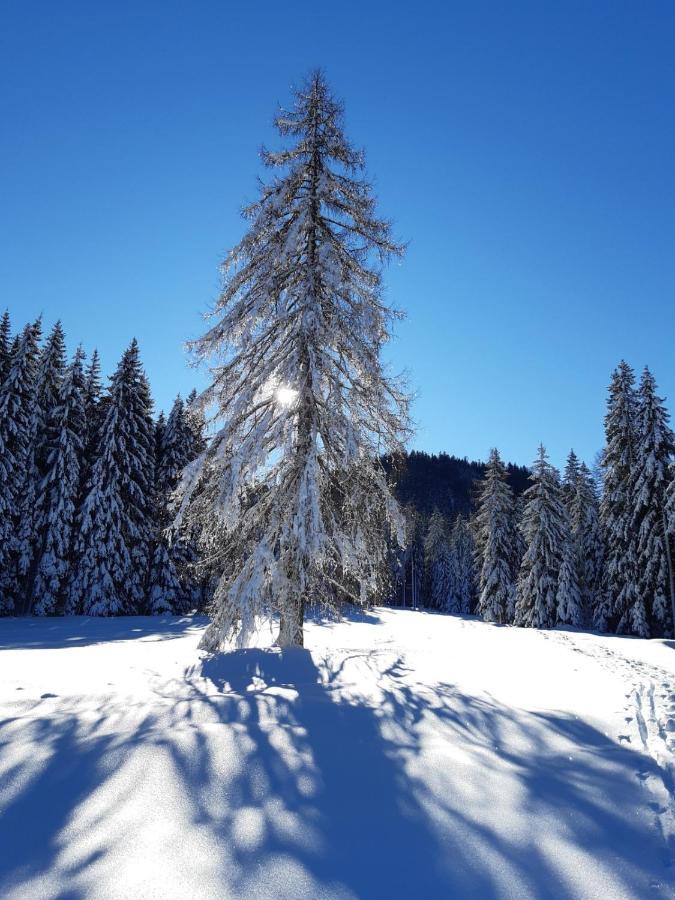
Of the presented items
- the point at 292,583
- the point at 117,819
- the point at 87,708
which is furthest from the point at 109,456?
the point at 117,819

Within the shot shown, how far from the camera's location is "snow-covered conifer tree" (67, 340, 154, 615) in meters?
26.0

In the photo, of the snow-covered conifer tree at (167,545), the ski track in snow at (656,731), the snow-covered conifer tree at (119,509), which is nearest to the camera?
the ski track in snow at (656,731)

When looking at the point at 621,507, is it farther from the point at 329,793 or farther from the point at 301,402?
the point at 329,793

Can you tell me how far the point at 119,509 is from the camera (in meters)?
27.2

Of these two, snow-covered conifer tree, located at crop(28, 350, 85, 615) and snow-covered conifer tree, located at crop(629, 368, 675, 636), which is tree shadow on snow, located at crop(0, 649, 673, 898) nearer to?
snow-covered conifer tree, located at crop(28, 350, 85, 615)

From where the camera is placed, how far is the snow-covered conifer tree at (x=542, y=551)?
31.7 meters

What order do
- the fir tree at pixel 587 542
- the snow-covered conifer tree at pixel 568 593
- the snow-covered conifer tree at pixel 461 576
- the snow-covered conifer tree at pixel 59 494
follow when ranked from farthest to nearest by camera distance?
the snow-covered conifer tree at pixel 461 576
the fir tree at pixel 587 542
the snow-covered conifer tree at pixel 568 593
the snow-covered conifer tree at pixel 59 494

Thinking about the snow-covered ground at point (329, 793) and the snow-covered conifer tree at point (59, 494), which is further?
the snow-covered conifer tree at point (59, 494)

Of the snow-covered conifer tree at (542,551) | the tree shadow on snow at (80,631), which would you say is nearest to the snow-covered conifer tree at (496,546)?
the snow-covered conifer tree at (542,551)

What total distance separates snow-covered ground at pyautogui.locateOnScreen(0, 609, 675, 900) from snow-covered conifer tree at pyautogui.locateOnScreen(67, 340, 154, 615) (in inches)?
842

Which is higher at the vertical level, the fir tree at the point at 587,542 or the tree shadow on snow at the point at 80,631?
the fir tree at the point at 587,542

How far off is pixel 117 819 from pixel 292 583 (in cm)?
653

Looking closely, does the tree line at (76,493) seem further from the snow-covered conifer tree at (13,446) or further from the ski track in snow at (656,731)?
the ski track in snow at (656,731)

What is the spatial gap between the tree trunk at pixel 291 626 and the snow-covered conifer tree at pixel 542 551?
2618 cm
